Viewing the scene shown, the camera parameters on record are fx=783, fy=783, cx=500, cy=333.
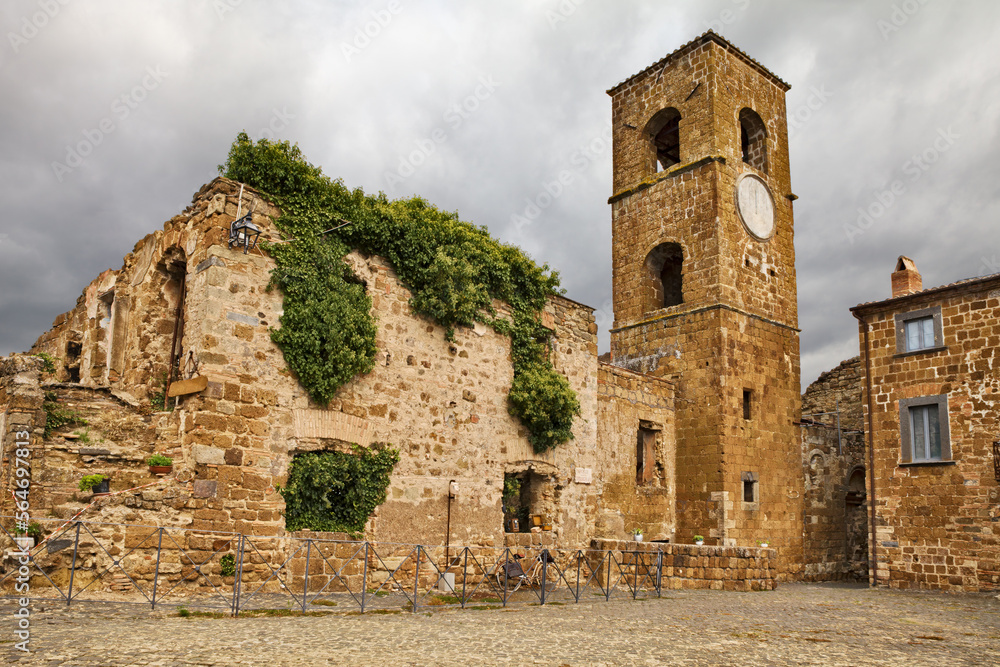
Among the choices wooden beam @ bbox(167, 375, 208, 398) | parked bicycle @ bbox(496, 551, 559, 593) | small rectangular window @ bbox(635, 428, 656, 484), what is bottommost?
parked bicycle @ bbox(496, 551, 559, 593)

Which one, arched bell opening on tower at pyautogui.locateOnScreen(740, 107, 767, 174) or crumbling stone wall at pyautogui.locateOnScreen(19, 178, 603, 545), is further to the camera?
arched bell opening on tower at pyautogui.locateOnScreen(740, 107, 767, 174)

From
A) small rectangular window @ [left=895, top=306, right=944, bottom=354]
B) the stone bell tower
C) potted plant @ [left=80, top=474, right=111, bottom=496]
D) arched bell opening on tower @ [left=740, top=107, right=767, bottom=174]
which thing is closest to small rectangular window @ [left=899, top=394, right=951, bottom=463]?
small rectangular window @ [left=895, top=306, right=944, bottom=354]

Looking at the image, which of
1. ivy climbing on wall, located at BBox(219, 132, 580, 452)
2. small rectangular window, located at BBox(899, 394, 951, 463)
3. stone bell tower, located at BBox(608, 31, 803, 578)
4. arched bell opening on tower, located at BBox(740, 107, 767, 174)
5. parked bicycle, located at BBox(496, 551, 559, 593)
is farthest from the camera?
arched bell opening on tower, located at BBox(740, 107, 767, 174)

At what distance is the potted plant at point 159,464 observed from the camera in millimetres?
9820

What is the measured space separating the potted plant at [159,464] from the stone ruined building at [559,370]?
0.33 feet

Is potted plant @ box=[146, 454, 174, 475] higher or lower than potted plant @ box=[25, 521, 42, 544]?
higher

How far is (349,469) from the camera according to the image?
11219 millimetres

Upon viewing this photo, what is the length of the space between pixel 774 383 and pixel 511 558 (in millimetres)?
10155

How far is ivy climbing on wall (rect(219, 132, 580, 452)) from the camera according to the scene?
11023mm

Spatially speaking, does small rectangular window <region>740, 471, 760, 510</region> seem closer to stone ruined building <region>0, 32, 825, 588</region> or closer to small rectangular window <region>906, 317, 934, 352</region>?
stone ruined building <region>0, 32, 825, 588</region>

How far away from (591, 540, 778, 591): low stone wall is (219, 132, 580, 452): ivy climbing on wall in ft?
8.45

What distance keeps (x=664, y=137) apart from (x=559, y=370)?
11056 mm

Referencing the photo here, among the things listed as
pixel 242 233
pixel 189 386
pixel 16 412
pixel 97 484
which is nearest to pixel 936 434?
pixel 242 233

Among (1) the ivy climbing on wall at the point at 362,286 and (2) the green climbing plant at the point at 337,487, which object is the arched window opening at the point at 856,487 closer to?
(1) the ivy climbing on wall at the point at 362,286
